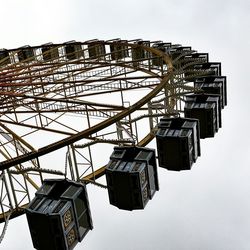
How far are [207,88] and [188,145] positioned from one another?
690 centimetres

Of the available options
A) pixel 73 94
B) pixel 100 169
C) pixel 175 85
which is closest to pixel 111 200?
pixel 100 169

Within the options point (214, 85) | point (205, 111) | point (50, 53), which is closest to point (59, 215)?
point (205, 111)

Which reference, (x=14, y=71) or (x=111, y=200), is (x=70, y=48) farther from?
(x=111, y=200)

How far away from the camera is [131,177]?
15.3m

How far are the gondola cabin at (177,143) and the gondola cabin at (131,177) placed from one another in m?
1.29

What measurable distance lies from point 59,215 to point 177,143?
6.03m

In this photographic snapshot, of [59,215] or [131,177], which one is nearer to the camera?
[59,215]

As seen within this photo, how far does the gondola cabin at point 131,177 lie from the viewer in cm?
Answer: 1540

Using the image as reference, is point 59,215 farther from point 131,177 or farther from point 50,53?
point 50,53

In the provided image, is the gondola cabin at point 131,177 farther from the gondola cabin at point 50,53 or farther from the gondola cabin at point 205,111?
the gondola cabin at point 50,53

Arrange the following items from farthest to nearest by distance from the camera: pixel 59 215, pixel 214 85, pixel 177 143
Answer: pixel 214 85 → pixel 177 143 → pixel 59 215

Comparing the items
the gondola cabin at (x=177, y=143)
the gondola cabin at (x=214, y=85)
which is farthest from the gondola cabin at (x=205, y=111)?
the gondola cabin at (x=177, y=143)

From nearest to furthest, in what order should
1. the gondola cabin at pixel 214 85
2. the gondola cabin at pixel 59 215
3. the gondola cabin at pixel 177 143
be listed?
1. the gondola cabin at pixel 59 215
2. the gondola cabin at pixel 177 143
3. the gondola cabin at pixel 214 85

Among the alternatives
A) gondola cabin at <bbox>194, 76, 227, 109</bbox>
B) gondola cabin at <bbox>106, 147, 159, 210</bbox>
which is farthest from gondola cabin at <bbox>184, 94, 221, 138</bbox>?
gondola cabin at <bbox>106, 147, 159, 210</bbox>
